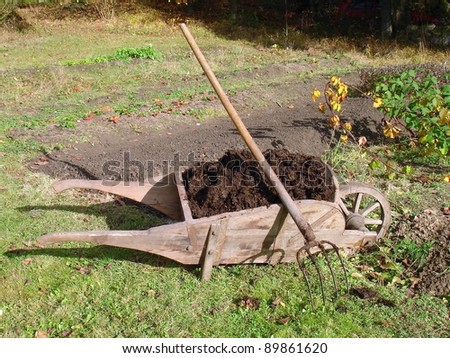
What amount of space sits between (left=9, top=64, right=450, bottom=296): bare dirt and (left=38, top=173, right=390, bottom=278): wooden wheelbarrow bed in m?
1.03

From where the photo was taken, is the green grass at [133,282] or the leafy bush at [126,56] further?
the leafy bush at [126,56]

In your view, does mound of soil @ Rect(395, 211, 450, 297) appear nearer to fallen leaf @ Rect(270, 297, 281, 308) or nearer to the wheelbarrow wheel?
the wheelbarrow wheel

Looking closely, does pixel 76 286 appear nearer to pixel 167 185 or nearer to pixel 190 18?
pixel 167 185

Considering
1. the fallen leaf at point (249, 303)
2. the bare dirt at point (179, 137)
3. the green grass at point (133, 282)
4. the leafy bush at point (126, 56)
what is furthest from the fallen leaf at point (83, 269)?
the leafy bush at point (126, 56)

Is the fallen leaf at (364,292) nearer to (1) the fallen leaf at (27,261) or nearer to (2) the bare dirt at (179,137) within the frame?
(2) the bare dirt at (179,137)

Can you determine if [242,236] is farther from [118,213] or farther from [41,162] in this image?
[41,162]

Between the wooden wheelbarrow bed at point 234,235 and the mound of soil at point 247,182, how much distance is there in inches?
5.0

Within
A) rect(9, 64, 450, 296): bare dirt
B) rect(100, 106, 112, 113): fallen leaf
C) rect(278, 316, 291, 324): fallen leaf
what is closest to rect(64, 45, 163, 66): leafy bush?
rect(100, 106, 112, 113): fallen leaf

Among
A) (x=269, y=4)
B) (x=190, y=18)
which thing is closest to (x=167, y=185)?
(x=190, y=18)

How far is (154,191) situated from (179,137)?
228cm

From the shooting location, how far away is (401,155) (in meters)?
6.36

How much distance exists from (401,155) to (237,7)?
14067 mm

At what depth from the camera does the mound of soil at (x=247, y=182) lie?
3.89 m

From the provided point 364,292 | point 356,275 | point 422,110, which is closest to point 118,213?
point 356,275
